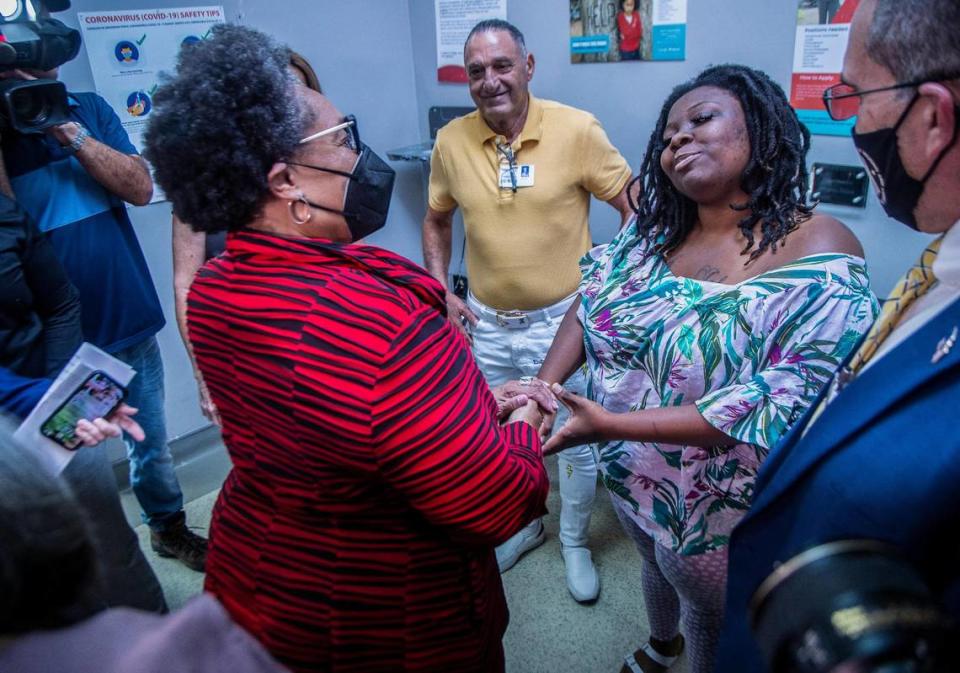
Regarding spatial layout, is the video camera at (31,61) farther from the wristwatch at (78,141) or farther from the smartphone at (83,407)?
the smartphone at (83,407)

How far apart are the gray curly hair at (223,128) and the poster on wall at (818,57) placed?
1.57m

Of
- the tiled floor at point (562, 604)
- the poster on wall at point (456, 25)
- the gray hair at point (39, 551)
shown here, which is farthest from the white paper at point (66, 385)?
the poster on wall at point (456, 25)

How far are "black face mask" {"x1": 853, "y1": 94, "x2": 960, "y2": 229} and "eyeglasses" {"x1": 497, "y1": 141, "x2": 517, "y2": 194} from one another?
4.43 feet

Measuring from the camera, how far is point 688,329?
48.2 inches

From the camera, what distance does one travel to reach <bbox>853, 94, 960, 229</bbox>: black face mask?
2.62 ft

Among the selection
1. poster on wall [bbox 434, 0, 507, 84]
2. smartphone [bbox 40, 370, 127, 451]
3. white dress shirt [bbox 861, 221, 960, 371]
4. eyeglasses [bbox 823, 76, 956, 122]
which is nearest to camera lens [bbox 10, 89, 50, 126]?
smartphone [bbox 40, 370, 127, 451]

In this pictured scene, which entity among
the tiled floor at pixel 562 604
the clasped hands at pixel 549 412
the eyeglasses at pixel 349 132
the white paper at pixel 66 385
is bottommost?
the tiled floor at pixel 562 604

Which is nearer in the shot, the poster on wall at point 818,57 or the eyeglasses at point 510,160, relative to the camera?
the poster on wall at point 818,57

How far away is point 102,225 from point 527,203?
131 centimetres

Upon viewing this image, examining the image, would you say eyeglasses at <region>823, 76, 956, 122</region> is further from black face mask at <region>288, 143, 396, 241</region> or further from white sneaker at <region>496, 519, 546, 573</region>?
white sneaker at <region>496, 519, 546, 573</region>

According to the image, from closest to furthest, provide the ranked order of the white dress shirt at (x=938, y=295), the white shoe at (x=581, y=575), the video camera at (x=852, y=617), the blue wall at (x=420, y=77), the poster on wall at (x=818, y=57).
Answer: the video camera at (x=852, y=617) < the white dress shirt at (x=938, y=295) < the poster on wall at (x=818, y=57) < the blue wall at (x=420, y=77) < the white shoe at (x=581, y=575)

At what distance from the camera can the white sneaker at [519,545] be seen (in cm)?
228

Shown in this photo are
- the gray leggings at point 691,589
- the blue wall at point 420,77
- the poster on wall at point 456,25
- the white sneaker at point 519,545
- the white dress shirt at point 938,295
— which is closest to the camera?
the white dress shirt at point 938,295

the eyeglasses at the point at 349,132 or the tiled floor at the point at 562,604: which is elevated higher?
the eyeglasses at the point at 349,132
